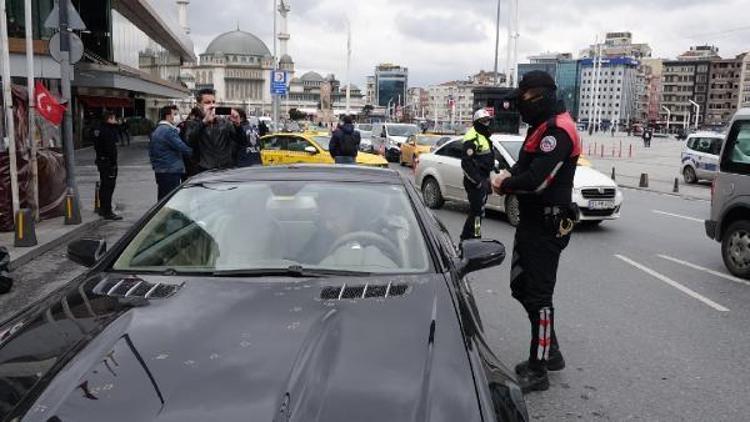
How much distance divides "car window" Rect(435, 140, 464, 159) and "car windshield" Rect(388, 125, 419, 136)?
1762 cm

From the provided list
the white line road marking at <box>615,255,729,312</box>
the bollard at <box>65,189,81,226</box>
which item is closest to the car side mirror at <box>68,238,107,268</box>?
the white line road marking at <box>615,255,729,312</box>

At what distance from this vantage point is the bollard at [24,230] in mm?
8828

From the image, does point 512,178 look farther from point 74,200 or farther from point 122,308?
point 74,200

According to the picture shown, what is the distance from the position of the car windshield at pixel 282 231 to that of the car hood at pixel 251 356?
28 cm

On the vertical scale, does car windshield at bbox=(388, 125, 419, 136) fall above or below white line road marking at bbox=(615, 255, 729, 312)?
above

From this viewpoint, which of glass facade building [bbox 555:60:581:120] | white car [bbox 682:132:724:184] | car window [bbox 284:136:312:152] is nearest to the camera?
car window [bbox 284:136:312:152]

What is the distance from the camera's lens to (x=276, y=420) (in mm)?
1819

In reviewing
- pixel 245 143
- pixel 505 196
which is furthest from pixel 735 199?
pixel 245 143

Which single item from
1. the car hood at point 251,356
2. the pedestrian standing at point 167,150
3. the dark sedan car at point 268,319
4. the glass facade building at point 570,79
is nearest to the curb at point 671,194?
the pedestrian standing at point 167,150

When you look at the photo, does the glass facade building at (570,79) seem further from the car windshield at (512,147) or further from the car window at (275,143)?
the car windshield at (512,147)

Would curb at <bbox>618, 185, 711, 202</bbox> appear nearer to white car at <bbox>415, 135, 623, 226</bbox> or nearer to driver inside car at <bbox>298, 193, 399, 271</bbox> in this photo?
white car at <bbox>415, 135, 623, 226</bbox>

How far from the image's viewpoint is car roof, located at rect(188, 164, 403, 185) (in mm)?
3813

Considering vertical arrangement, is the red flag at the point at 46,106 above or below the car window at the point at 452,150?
above

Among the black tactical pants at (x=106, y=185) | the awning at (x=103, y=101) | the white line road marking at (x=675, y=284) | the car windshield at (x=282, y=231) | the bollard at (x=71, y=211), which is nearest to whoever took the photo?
the car windshield at (x=282, y=231)
